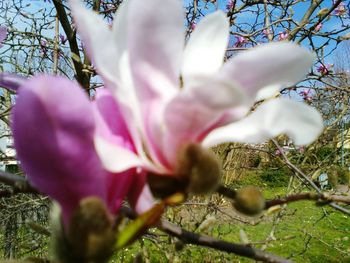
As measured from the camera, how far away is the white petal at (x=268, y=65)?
36cm

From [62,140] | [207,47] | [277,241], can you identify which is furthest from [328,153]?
[62,140]

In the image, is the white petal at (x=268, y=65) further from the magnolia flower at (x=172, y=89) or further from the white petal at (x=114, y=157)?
the white petal at (x=114, y=157)

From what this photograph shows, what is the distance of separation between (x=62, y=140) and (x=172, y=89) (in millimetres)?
115

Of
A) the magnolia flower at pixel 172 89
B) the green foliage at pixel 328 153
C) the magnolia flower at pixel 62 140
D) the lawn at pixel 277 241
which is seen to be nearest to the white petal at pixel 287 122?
the magnolia flower at pixel 172 89

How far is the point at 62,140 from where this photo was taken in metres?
0.31

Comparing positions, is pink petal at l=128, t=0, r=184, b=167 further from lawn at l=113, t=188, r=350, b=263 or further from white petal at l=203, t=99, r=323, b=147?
lawn at l=113, t=188, r=350, b=263

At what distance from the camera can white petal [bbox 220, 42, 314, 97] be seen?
36cm

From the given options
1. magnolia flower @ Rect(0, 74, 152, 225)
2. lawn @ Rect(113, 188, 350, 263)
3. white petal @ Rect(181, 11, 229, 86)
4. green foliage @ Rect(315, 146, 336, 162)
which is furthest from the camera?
lawn @ Rect(113, 188, 350, 263)

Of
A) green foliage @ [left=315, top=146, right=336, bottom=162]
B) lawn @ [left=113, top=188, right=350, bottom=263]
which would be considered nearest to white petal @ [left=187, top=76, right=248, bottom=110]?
lawn @ [left=113, top=188, right=350, bottom=263]

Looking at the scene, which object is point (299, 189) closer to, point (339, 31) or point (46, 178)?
point (339, 31)

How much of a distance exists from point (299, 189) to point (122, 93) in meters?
2.86

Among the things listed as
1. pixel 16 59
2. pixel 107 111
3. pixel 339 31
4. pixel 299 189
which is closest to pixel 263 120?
pixel 107 111

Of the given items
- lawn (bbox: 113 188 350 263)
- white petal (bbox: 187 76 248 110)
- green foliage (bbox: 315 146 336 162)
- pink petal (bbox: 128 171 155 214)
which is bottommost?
lawn (bbox: 113 188 350 263)

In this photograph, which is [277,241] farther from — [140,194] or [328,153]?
[140,194]
